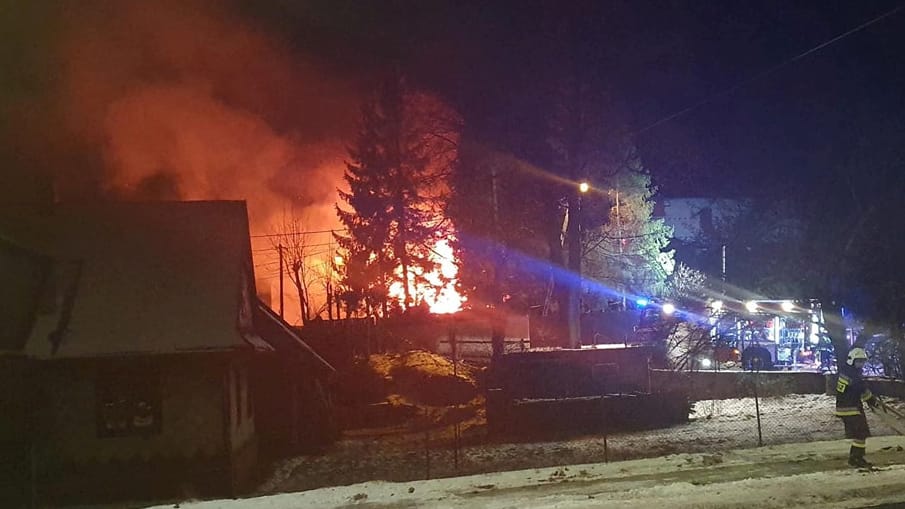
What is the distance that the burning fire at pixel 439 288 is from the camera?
35.7 metres

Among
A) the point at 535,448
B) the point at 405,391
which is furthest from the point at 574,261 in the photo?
the point at 535,448

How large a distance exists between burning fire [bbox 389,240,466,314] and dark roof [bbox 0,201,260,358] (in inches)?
679

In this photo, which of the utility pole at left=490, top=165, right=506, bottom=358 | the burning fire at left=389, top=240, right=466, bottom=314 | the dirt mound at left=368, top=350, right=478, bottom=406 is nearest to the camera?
the dirt mound at left=368, top=350, right=478, bottom=406


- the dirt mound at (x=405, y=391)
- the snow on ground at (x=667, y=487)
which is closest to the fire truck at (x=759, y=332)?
the dirt mound at (x=405, y=391)

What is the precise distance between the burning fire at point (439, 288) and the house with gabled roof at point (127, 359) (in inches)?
722

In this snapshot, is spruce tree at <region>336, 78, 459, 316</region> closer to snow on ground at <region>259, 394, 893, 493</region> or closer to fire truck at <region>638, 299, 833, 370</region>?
fire truck at <region>638, 299, 833, 370</region>

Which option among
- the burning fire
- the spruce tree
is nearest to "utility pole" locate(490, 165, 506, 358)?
the burning fire

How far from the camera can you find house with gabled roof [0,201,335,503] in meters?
13.2

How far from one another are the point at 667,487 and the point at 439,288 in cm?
2712

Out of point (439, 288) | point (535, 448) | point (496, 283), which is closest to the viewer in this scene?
point (535, 448)

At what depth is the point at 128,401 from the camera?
1358 cm

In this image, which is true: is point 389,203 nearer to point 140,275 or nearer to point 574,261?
point 574,261

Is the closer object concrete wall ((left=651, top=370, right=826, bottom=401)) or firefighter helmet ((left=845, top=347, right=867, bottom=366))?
firefighter helmet ((left=845, top=347, right=867, bottom=366))

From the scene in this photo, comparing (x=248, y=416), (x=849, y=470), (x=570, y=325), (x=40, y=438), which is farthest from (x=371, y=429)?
(x=849, y=470)
